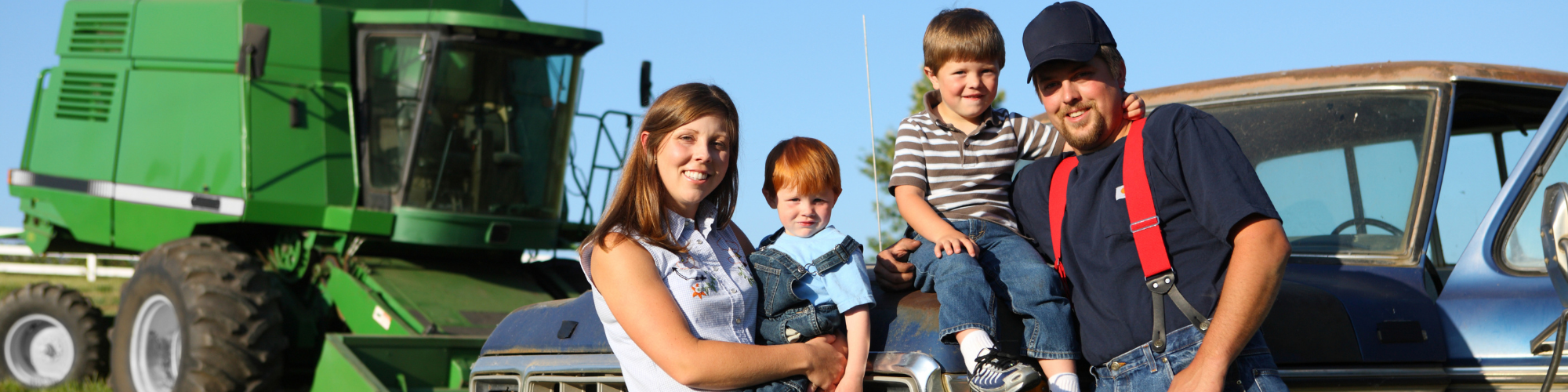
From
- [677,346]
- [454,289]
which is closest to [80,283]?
[454,289]

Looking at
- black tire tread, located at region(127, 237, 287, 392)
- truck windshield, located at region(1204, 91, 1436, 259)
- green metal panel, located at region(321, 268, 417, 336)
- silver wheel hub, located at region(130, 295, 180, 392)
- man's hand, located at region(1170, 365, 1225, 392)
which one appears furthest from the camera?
silver wheel hub, located at region(130, 295, 180, 392)

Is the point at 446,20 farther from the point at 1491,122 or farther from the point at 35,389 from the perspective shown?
the point at 1491,122

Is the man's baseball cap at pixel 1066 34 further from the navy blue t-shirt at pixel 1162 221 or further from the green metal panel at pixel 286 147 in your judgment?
the green metal panel at pixel 286 147

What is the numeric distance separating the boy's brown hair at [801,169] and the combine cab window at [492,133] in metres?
7.41

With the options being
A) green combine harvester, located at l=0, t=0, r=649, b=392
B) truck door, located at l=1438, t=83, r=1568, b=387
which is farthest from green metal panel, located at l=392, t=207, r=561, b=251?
truck door, located at l=1438, t=83, r=1568, b=387

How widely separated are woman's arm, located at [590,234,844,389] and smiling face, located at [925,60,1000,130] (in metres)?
0.84

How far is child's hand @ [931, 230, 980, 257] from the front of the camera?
2674mm

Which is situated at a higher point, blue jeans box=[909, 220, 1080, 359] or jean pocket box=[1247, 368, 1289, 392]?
blue jeans box=[909, 220, 1080, 359]

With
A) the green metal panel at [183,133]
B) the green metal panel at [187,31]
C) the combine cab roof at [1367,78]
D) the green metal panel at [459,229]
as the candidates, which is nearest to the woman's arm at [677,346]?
the combine cab roof at [1367,78]

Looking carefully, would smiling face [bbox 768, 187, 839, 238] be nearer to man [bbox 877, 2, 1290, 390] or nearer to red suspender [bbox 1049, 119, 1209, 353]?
man [bbox 877, 2, 1290, 390]

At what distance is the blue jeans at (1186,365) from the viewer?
2.26m

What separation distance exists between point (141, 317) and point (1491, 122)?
8903mm

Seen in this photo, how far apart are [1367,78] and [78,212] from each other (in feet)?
34.3

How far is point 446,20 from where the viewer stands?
9.53 meters
